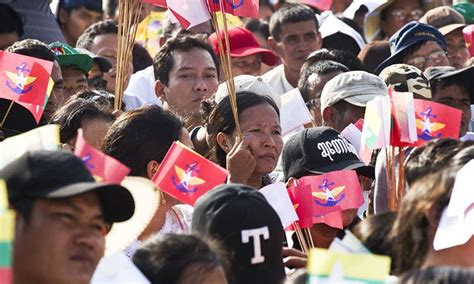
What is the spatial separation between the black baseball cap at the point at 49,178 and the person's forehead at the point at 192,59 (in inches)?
161

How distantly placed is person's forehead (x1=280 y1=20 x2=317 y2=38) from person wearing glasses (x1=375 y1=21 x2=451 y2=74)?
0.95m

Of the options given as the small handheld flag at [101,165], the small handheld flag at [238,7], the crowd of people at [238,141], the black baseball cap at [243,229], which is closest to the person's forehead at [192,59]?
the crowd of people at [238,141]

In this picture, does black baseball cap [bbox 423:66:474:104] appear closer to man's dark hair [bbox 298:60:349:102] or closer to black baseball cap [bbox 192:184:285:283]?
man's dark hair [bbox 298:60:349:102]

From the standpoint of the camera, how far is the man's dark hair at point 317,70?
27.2ft

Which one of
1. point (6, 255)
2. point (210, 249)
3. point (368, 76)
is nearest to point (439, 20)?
point (368, 76)

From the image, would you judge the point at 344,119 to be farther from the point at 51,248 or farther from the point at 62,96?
the point at 51,248

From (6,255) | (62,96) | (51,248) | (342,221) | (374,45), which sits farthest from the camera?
(374,45)

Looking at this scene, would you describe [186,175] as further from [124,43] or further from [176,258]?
[124,43]

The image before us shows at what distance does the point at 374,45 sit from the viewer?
9.49 metres

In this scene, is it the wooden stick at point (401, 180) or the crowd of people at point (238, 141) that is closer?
the crowd of people at point (238, 141)

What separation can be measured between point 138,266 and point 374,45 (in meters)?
5.59

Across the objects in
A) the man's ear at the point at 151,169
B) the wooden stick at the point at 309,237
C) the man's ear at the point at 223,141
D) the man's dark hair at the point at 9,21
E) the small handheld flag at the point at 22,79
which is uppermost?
the man's dark hair at the point at 9,21

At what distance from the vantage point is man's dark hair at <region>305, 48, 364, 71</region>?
862 centimetres

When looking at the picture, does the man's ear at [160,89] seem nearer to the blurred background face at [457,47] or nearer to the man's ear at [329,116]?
the man's ear at [329,116]
